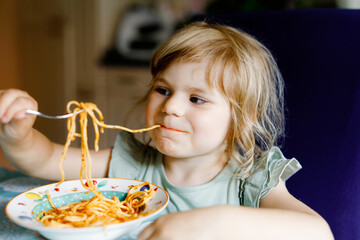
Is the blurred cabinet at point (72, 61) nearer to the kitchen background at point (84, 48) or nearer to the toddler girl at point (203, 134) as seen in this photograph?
the kitchen background at point (84, 48)

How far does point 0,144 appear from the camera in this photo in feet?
3.01

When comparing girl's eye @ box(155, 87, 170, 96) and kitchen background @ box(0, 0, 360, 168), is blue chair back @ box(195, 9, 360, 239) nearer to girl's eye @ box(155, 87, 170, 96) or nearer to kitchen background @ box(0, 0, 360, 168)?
girl's eye @ box(155, 87, 170, 96)

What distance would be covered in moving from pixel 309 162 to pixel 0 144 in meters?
0.74

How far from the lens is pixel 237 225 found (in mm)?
639

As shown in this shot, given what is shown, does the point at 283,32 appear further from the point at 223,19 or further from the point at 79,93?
the point at 79,93

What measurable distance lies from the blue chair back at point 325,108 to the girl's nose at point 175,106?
33 centimetres

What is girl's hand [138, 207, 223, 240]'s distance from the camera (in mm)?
601

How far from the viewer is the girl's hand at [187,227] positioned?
1.97ft

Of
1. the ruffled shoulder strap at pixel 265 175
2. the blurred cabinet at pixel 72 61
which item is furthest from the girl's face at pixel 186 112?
the blurred cabinet at pixel 72 61

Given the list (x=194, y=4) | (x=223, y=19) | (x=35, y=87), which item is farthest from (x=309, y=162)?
(x=35, y=87)

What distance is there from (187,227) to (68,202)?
30cm

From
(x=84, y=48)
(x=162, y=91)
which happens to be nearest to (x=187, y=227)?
(x=162, y=91)

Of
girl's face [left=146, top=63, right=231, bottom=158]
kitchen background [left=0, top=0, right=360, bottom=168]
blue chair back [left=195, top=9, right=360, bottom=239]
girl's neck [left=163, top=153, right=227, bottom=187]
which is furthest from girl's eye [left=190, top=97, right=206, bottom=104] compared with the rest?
kitchen background [left=0, top=0, right=360, bottom=168]

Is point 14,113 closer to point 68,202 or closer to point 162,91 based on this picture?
point 68,202
